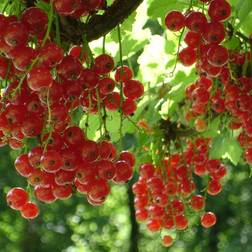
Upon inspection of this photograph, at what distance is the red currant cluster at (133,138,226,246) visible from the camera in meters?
1.93

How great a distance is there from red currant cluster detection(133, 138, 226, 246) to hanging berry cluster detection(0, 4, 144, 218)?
756 millimetres

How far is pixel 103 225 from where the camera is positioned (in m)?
10.4

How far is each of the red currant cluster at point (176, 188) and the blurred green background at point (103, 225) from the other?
633 cm

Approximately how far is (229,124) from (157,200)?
36cm

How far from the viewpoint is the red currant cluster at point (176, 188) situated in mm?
1929

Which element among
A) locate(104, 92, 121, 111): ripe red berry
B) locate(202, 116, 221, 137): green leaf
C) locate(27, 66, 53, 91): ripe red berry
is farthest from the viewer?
locate(202, 116, 221, 137): green leaf

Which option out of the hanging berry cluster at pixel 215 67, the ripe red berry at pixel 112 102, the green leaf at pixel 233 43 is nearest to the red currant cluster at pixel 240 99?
the hanging berry cluster at pixel 215 67

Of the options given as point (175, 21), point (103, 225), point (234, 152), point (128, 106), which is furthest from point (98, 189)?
point (103, 225)

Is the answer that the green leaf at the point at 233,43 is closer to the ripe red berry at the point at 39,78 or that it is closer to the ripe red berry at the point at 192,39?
the ripe red berry at the point at 192,39

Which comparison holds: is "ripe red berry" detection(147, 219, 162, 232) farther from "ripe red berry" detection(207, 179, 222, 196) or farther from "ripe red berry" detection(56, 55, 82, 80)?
Answer: "ripe red berry" detection(56, 55, 82, 80)

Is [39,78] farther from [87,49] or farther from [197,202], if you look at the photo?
[197,202]

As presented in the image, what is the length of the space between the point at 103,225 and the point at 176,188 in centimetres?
861

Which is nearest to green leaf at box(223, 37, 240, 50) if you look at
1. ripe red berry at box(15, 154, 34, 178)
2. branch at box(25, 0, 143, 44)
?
branch at box(25, 0, 143, 44)

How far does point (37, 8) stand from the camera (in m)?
1.09
